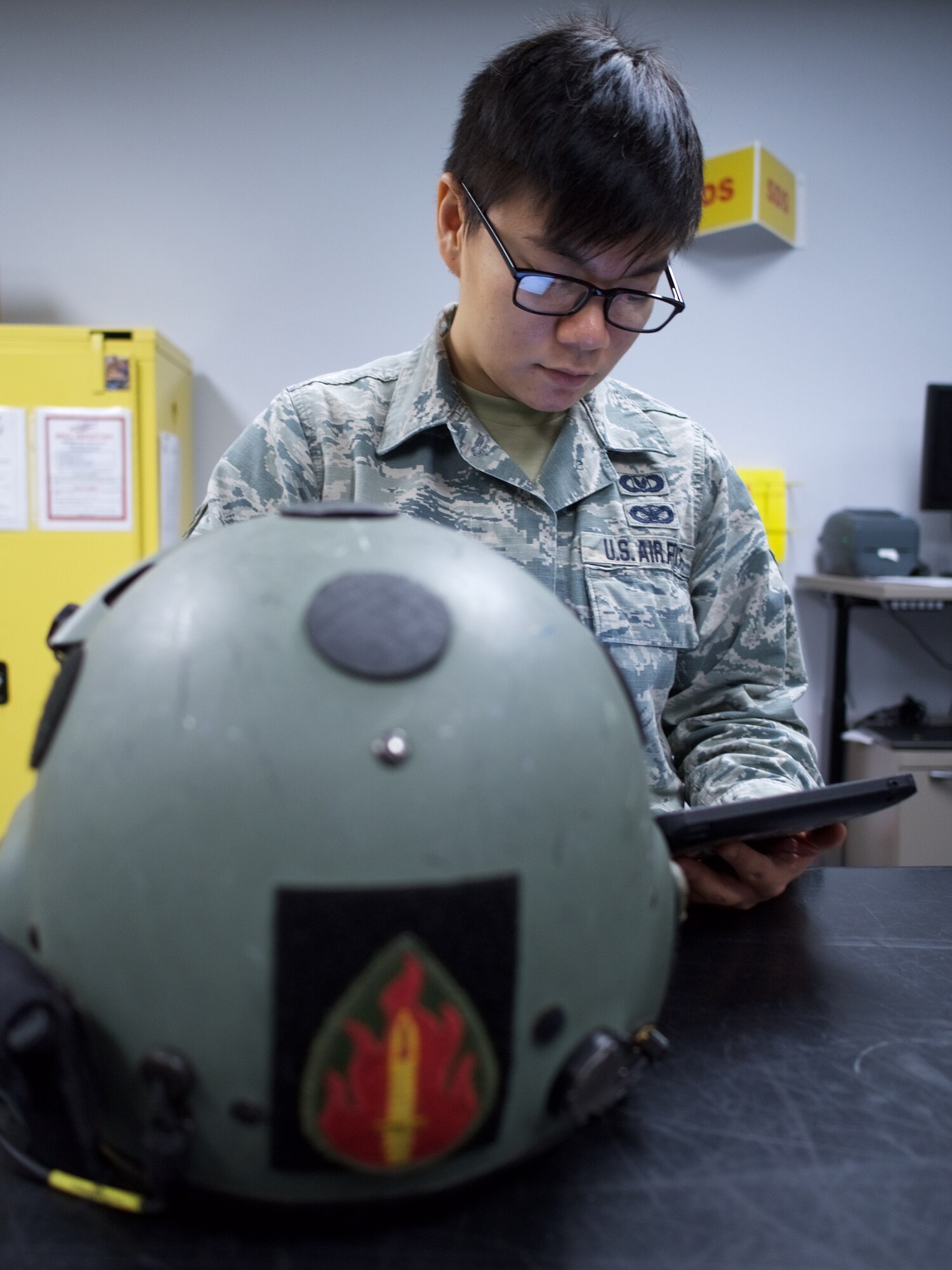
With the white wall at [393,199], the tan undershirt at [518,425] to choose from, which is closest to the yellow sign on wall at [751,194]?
the white wall at [393,199]

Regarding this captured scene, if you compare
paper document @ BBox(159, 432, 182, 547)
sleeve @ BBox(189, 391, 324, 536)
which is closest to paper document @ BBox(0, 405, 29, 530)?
paper document @ BBox(159, 432, 182, 547)

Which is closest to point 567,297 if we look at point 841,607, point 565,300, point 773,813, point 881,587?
point 565,300

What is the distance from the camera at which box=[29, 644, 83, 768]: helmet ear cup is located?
1.47 ft

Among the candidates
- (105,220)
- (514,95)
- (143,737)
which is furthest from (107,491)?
(143,737)

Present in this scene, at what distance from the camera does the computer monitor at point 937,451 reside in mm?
2559

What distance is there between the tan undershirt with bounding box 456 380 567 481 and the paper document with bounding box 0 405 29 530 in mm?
1354

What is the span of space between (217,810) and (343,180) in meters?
2.44

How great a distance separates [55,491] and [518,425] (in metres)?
1.35

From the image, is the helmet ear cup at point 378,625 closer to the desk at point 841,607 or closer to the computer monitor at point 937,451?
the desk at point 841,607

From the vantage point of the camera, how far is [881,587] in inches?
91.6

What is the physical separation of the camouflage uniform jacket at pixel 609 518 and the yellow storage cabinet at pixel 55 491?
110 cm

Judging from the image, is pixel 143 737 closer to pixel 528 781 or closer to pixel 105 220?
pixel 528 781

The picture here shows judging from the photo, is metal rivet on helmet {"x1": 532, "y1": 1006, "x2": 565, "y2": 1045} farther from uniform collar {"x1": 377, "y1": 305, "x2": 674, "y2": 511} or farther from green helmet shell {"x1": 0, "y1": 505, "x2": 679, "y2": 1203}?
uniform collar {"x1": 377, "y1": 305, "x2": 674, "y2": 511}

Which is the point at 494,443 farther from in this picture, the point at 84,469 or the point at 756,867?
the point at 84,469
